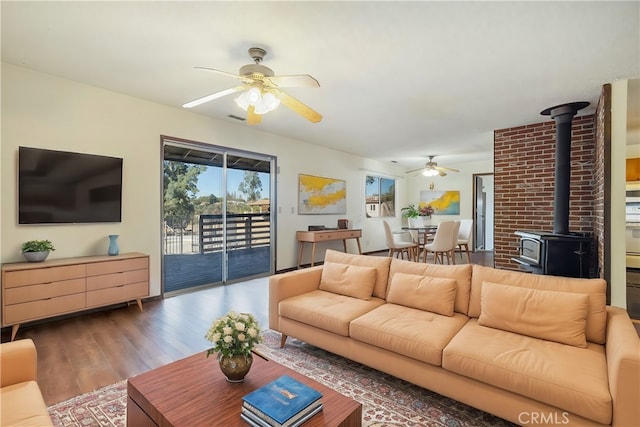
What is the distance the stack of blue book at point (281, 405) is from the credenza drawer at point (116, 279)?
2.79 meters

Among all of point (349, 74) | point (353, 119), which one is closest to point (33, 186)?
point (349, 74)

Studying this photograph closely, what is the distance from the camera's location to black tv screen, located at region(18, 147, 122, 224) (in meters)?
3.01

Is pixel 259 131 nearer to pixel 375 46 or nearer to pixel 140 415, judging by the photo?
pixel 375 46

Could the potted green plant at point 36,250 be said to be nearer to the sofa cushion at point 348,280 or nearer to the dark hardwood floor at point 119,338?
the dark hardwood floor at point 119,338

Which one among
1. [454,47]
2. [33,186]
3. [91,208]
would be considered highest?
[454,47]

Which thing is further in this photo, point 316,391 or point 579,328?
point 579,328

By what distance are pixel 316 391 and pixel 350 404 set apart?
0.52 ft

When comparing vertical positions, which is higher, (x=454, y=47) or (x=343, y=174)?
(x=454, y=47)

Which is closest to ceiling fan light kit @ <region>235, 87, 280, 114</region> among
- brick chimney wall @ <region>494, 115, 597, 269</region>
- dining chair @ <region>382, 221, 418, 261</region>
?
dining chair @ <region>382, 221, 418, 261</region>

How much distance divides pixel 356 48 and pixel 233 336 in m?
2.34

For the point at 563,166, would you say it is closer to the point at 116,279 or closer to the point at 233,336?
the point at 233,336

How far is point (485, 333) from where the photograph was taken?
6.32 ft

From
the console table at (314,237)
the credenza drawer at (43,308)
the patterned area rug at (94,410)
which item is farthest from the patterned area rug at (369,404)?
the console table at (314,237)

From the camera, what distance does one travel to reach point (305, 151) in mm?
6148
